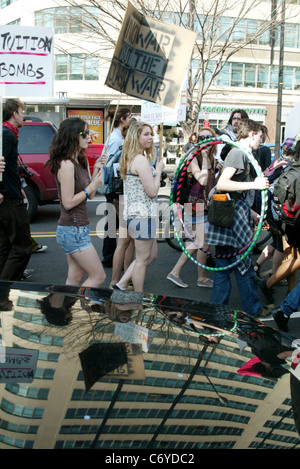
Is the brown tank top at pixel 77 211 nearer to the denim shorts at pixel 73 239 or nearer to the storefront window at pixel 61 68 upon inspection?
the denim shorts at pixel 73 239

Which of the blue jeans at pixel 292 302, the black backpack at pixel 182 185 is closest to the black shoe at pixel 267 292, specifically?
the blue jeans at pixel 292 302

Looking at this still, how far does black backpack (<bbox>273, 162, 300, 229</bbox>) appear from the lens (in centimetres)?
489

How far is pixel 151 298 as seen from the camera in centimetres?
289

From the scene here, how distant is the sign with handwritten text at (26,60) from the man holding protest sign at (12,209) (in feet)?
1.79

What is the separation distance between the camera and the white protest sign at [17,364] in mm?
1818

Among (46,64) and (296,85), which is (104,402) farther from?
(296,85)

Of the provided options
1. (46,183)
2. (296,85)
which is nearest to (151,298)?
(46,183)

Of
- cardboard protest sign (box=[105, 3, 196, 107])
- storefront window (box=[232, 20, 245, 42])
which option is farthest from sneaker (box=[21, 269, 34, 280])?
storefront window (box=[232, 20, 245, 42])

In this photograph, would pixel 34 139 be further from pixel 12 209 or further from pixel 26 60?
pixel 12 209

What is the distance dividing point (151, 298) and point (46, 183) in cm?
841

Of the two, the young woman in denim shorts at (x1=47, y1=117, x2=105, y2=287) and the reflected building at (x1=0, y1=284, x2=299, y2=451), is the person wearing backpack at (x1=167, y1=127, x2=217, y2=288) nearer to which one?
the young woman in denim shorts at (x1=47, y1=117, x2=105, y2=287)

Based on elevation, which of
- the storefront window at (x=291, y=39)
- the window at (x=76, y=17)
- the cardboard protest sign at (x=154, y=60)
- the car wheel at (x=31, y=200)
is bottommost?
the car wheel at (x=31, y=200)

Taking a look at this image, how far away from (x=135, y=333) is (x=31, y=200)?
8.95 m

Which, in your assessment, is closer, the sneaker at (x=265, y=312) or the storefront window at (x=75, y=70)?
the sneaker at (x=265, y=312)
